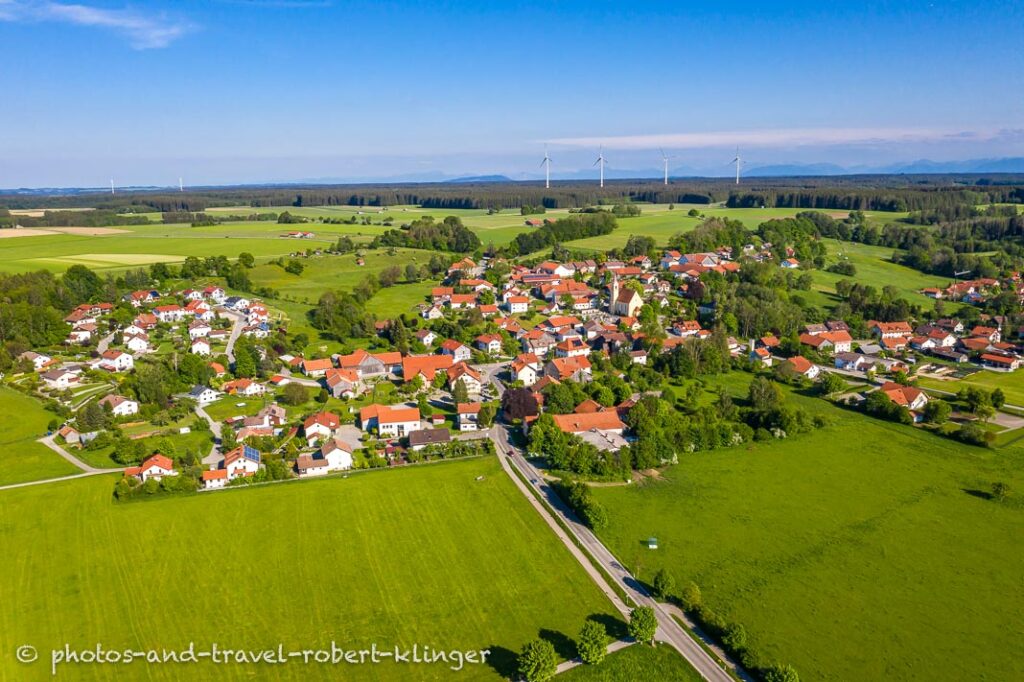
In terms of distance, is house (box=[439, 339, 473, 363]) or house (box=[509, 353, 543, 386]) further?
house (box=[439, 339, 473, 363])

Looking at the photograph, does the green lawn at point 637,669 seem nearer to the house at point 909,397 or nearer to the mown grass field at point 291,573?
the mown grass field at point 291,573

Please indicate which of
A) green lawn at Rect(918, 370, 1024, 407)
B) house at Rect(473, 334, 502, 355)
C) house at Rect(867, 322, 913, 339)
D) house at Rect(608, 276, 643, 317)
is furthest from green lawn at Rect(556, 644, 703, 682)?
house at Rect(867, 322, 913, 339)

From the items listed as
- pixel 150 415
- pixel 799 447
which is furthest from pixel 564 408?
pixel 150 415

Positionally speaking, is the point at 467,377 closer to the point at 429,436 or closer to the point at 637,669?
the point at 429,436

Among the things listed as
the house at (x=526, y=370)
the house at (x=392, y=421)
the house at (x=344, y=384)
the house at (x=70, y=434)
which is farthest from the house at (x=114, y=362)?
the house at (x=526, y=370)

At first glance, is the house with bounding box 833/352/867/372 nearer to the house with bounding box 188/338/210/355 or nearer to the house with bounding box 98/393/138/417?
the house with bounding box 98/393/138/417

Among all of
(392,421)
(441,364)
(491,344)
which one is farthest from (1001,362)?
(392,421)
